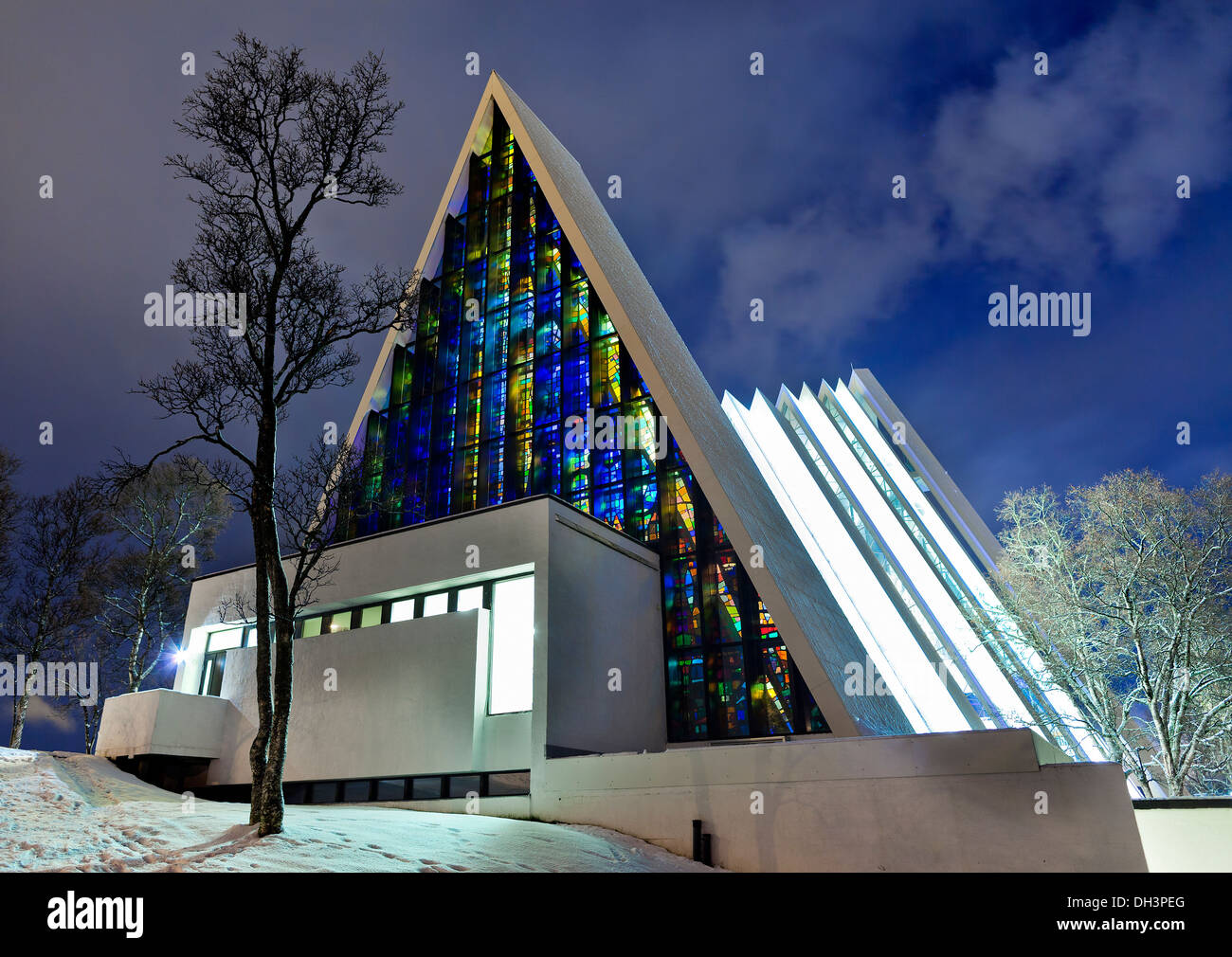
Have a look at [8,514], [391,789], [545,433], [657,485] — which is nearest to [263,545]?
[391,789]

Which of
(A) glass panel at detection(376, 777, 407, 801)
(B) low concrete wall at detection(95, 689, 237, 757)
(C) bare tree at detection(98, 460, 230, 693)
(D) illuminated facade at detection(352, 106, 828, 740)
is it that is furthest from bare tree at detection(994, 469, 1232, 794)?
(C) bare tree at detection(98, 460, 230, 693)

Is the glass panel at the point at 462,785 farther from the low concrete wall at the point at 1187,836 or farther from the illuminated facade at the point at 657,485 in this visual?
the low concrete wall at the point at 1187,836

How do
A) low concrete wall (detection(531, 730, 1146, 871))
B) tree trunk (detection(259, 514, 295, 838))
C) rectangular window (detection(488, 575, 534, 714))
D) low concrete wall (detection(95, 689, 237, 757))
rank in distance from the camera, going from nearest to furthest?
tree trunk (detection(259, 514, 295, 838)) → low concrete wall (detection(531, 730, 1146, 871)) → rectangular window (detection(488, 575, 534, 714)) → low concrete wall (detection(95, 689, 237, 757))

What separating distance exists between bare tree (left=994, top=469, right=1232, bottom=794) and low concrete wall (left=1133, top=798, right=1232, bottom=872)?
5897 mm

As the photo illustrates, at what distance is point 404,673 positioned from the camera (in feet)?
44.0

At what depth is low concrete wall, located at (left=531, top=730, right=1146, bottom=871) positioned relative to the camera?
335 inches

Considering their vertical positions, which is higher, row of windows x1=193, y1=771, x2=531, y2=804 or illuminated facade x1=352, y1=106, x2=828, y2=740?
illuminated facade x1=352, y1=106, x2=828, y2=740

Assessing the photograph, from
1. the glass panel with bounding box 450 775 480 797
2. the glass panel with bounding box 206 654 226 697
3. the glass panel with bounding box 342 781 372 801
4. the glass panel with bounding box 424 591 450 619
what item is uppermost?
the glass panel with bounding box 424 591 450 619

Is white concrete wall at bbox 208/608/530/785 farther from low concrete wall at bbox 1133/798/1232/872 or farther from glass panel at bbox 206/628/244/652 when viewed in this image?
low concrete wall at bbox 1133/798/1232/872

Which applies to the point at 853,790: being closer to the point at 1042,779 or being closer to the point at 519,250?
the point at 1042,779

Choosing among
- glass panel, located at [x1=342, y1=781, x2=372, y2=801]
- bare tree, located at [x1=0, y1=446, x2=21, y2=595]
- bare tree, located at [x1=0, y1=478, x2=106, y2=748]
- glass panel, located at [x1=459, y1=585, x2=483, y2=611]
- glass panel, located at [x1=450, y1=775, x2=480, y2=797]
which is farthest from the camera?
bare tree, located at [x1=0, y1=478, x2=106, y2=748]

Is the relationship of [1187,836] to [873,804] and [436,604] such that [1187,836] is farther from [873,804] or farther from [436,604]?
[436,604]

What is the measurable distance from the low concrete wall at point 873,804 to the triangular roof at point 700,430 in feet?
10.7
